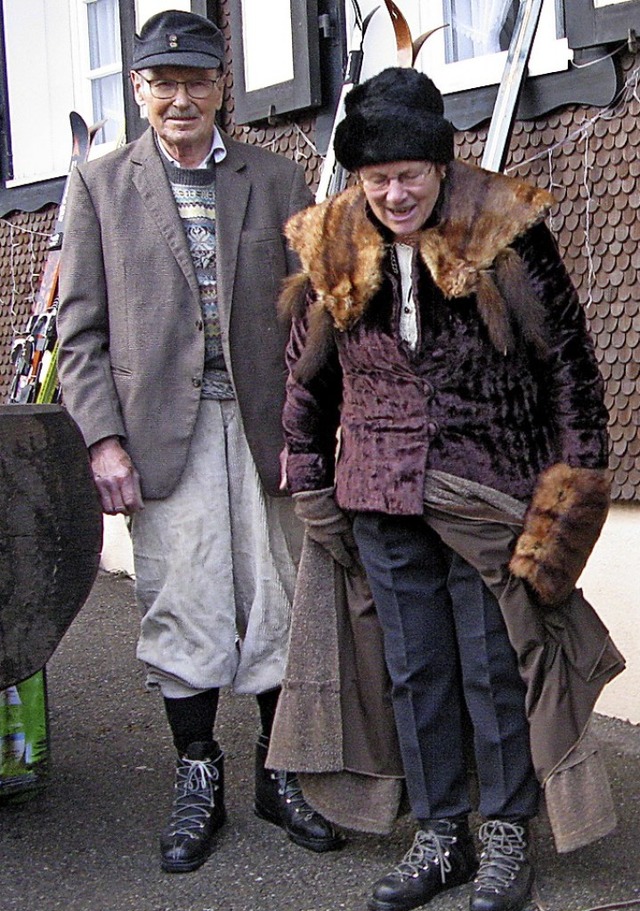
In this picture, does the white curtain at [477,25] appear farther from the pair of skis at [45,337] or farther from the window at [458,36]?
the pair of skis at [45,337]

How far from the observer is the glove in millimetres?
3443

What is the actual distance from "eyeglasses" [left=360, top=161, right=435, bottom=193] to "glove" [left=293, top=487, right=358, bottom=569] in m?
0.72

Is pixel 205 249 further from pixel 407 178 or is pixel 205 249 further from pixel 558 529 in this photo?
pixel 558 529

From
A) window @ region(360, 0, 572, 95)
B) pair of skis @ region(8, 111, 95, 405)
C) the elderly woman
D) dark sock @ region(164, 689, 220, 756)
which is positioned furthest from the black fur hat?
pair of skis @ region(8, 111, 95, 405)

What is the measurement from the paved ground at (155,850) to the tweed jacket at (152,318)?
914 mm

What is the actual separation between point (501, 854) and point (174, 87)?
1931 mm

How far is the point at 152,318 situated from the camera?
3.66m

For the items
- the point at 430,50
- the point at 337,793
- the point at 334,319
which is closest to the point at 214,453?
the point at 334,319

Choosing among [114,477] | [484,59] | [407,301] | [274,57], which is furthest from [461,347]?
[274,57]

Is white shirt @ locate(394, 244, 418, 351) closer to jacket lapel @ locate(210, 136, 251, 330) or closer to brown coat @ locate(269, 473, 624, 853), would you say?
brown coat @ locate(269, 473, 624, 853)

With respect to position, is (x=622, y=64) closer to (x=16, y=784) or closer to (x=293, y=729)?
A: (x=293, y=729)

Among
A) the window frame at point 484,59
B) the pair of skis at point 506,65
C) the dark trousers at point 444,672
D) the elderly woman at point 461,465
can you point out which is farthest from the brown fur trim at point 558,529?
the window frame at point 484,59

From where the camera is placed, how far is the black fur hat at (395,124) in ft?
10.2

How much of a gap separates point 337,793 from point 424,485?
0.82m
